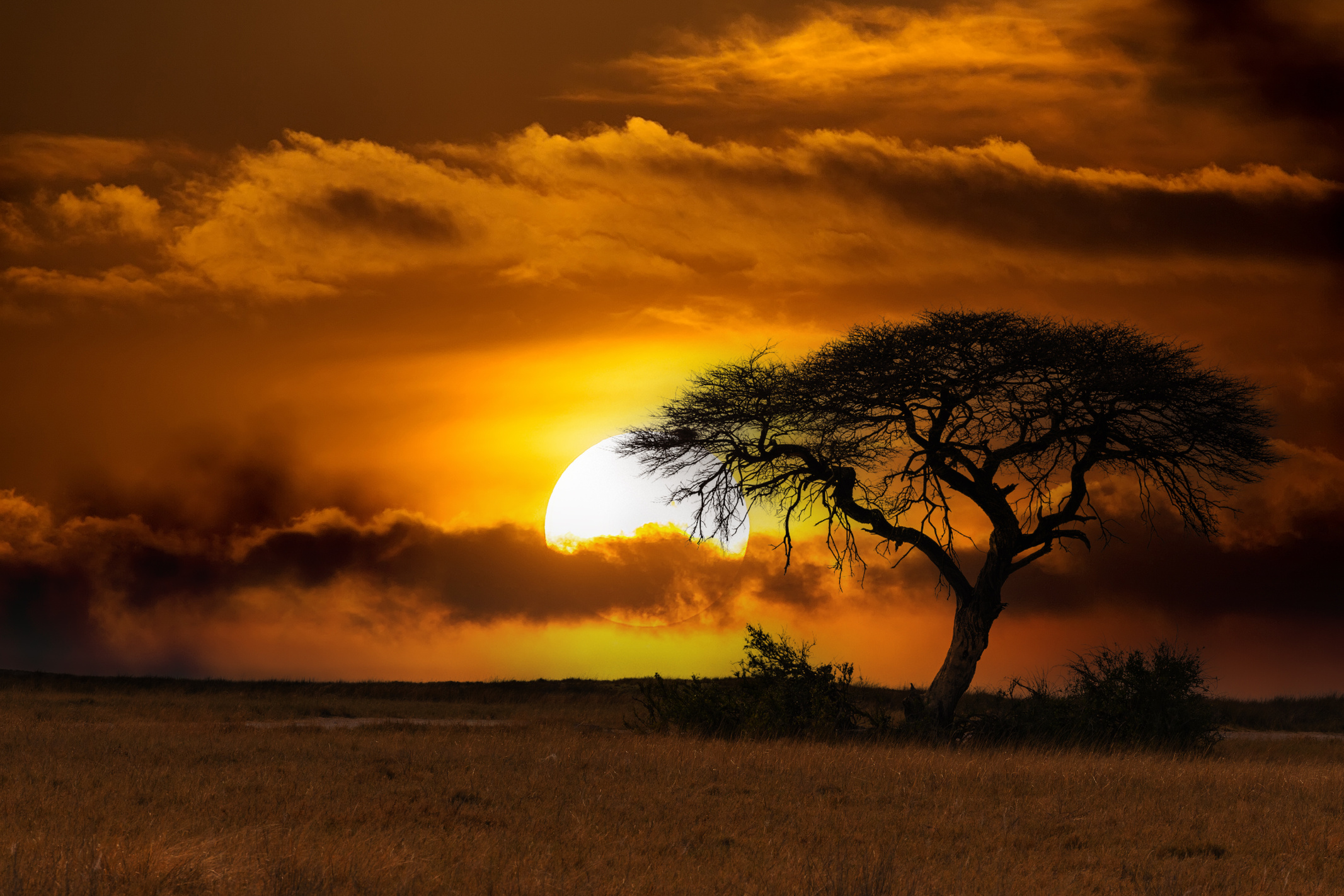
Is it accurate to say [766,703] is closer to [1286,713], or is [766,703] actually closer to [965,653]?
[965,653]

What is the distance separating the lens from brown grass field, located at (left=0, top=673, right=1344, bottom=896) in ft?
29.5

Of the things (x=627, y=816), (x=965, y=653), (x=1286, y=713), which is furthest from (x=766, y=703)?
(x=1286, y=713)

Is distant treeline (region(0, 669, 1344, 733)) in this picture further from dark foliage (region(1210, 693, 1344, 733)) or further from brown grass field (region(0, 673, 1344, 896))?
brown grass field (region(0, 673, 1344, 896))

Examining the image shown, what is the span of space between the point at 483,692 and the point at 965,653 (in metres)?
19.3

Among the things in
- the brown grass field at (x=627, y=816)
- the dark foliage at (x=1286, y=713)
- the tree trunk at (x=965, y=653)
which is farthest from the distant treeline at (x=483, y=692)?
the brown grass field at (x=627, y=816)

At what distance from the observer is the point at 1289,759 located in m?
22.1

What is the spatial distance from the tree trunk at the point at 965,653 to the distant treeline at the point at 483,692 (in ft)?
31.5

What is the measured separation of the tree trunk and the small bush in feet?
4.34

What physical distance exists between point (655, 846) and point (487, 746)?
821cm

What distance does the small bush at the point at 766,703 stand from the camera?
2166cm

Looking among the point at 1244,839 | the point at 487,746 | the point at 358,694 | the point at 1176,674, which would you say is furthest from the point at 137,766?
the point at 358,694

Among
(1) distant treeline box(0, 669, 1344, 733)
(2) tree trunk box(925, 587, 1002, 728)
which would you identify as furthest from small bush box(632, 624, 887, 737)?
(1) distant treeline box(0, 669, 1344, 733)

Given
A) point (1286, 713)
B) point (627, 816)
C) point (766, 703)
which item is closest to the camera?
point (627, 816)

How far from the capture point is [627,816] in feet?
40.0
